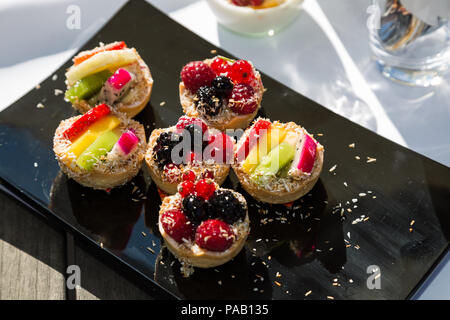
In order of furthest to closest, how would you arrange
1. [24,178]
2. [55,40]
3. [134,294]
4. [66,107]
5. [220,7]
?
[55,40] < [220,7] < [66,107] < [24,178] < [134,294]

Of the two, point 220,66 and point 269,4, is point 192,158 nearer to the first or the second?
point 220,66

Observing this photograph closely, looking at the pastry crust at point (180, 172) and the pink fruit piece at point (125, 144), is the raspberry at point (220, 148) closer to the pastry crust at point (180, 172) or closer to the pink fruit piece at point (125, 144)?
the pastry crust at point (180, 172)

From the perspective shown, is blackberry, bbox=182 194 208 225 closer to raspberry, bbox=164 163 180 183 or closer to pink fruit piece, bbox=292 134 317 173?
raspberry, bbox=164 163 180 183

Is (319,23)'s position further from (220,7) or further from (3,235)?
(3,235)

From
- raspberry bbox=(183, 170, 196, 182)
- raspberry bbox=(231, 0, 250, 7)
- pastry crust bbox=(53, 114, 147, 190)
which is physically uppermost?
raspberry bbox=(231, 0, 250, 7)

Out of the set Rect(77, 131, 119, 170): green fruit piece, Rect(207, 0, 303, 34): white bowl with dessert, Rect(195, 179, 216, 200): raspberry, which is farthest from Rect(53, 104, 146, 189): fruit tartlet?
Rect(207, 0, 303, 34): white bowl with dessert
